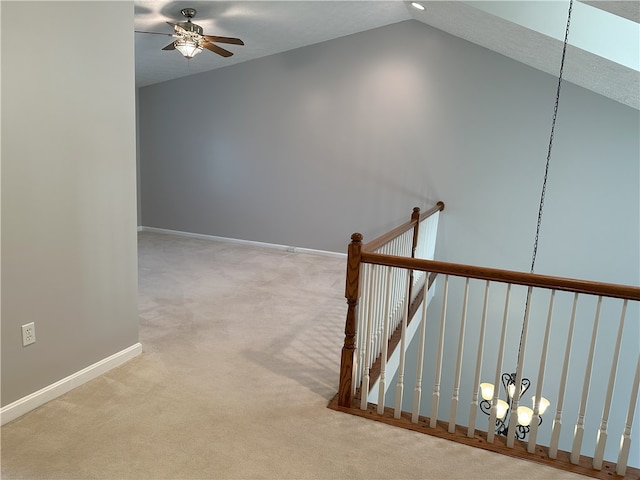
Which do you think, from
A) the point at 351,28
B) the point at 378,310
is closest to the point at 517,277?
the point at 378,310

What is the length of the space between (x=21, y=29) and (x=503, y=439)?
3.05 metres

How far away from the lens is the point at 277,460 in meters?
2.09

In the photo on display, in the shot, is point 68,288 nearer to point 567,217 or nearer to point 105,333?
point 105,333

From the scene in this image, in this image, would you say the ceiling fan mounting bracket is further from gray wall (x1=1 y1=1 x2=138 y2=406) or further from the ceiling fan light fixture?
gray wall (x1=1 y1=1 x2=138 y2=406)

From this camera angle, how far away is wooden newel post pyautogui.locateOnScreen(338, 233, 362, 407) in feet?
7.93

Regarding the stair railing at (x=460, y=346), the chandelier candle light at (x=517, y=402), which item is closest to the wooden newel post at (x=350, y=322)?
the stair railing at (x=460, y=346)

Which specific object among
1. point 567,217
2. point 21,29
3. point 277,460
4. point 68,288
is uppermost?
point 21,29

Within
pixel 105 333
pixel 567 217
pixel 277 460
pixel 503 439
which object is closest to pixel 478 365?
pixel 503 439

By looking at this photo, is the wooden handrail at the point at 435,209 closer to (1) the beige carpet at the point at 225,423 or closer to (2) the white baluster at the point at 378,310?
(1) the beige carpet at the point at 225,423

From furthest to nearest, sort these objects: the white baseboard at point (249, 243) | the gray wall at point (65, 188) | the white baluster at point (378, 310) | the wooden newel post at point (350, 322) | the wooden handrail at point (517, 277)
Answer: the white baseboard at point (249, 243) → the white baluster at point (378, 310) → the wooden newel post at point (350, 322) → the gray wall at point (65, 188) → the wooden handrail at point (517, 277)

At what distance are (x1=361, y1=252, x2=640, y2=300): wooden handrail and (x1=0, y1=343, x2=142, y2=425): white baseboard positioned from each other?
66.8 inches

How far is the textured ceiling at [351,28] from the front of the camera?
3.98m

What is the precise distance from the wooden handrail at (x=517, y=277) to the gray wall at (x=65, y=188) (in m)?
1.56

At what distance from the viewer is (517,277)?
2.13 meters
